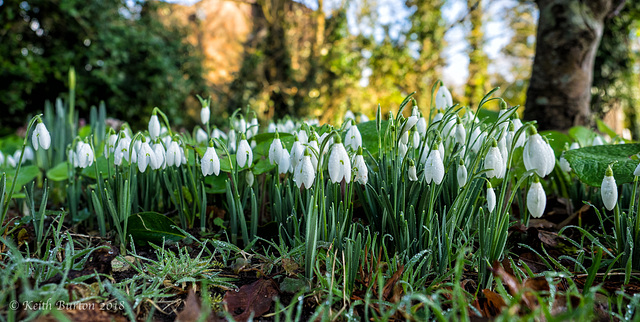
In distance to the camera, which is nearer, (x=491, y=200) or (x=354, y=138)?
(x=491, y=200)

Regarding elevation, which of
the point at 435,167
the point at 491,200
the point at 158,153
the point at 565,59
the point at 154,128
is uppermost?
the point at 565,59

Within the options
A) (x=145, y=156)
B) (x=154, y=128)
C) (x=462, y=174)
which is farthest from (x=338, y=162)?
(x=154, y=128)

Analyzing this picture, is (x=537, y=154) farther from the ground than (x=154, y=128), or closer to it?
closer to it

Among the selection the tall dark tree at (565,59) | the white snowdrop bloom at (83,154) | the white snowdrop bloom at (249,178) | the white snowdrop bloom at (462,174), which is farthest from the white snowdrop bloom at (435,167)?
the tall dark tree at (565,59)

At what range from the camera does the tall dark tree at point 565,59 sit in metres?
3.45

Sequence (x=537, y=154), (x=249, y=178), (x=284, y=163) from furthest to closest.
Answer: (x=249, y=178) → (x=284, y=163) → (x=537, y=154)

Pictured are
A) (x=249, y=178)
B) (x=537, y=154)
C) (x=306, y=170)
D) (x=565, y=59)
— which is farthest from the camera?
(x=565, y=59)

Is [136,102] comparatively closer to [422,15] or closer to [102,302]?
[102,302]

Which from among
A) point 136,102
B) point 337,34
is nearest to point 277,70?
point 337,34

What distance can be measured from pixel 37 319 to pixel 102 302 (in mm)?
239

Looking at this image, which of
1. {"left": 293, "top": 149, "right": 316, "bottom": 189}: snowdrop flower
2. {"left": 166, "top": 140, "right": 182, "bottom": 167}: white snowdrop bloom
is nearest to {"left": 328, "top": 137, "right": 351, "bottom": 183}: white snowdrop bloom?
{"left": 293, "top": 149, "right": 316, "bottom": 189}: snowdrop flower

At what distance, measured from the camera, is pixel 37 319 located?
103 cm

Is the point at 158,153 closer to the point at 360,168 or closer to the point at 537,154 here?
the point at 360,168

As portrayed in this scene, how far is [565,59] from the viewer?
11.5 ft
